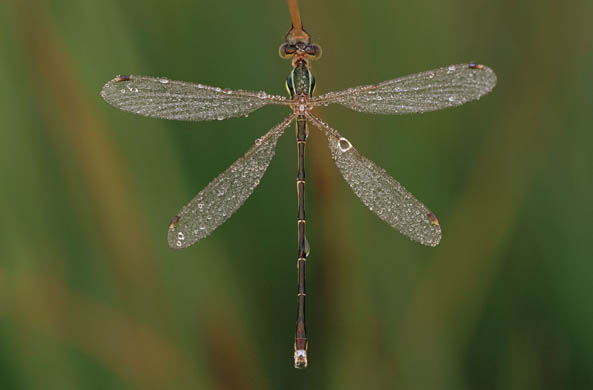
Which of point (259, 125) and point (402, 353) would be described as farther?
point (259, 125)

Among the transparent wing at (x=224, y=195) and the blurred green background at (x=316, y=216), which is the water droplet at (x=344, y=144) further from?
the transparent wing at (x=224, y=195)

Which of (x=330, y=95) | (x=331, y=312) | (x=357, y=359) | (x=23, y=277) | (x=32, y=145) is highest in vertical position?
(x=330, y=95)

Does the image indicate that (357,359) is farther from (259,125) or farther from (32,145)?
(32,145)

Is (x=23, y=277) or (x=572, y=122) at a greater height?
(x=572, y=122)

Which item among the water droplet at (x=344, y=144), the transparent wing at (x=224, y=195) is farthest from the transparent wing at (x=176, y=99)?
the water droplet at (x=344, y=144)

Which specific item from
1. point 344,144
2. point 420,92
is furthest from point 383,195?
point 420,92

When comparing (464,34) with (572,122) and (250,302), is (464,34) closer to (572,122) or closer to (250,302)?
(572,122)

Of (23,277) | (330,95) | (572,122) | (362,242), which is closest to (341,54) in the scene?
(330,95)
